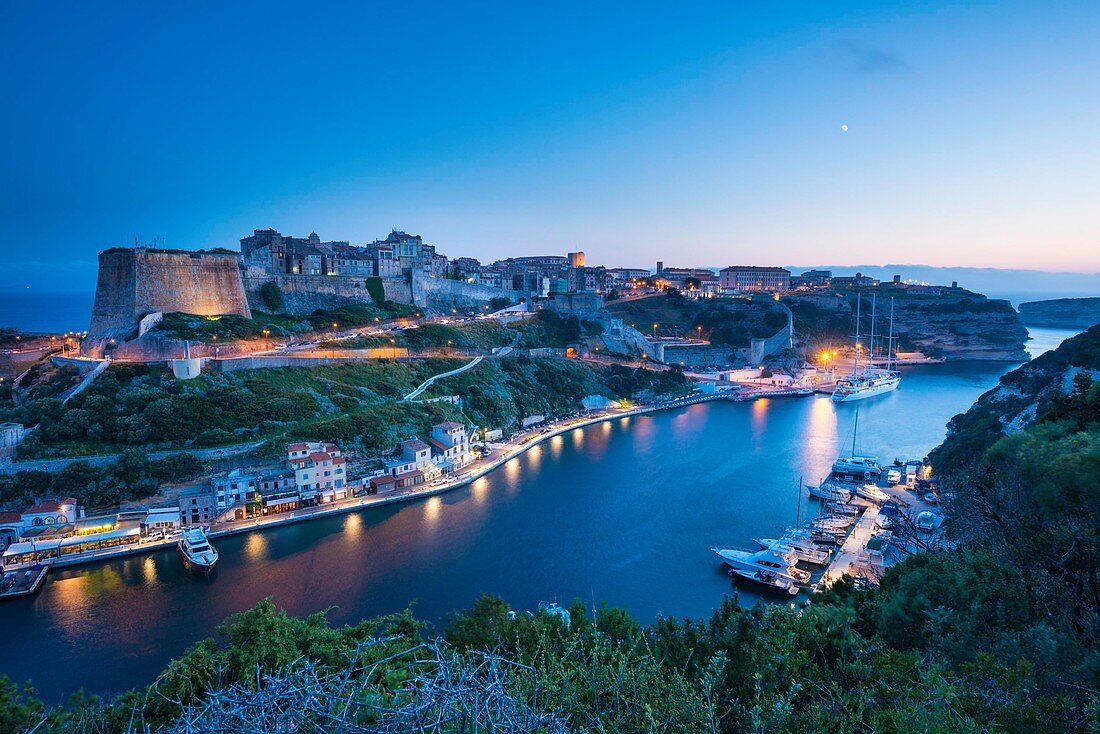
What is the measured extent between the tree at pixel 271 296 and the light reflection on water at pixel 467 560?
1240 cm

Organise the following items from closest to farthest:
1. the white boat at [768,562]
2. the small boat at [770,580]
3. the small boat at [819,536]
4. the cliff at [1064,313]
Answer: the small boat at [770,580] < the white boat at [768,562] < the small boat at [819,536] < the cliff at [1064,313]

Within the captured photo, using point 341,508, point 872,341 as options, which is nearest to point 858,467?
point 341,508

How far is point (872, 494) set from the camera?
14.1 metres

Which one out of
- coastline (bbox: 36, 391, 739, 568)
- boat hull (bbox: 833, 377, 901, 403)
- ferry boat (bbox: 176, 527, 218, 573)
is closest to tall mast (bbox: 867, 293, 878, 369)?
boat hull (bbox: 833, 377, 901, 403)

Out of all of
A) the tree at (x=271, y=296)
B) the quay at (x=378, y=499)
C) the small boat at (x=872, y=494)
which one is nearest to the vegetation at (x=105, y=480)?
the quay at (x=378, y=499)

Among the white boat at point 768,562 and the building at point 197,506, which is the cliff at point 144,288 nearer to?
the building at point 197,506

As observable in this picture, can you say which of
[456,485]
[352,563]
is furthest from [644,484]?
[352,563]

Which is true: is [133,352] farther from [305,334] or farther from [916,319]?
[916,319]

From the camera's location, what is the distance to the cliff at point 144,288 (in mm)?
18156

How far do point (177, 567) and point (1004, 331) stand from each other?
5290cm

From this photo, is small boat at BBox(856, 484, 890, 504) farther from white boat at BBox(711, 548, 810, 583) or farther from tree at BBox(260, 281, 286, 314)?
tree at BBox(260, 281, 286, 314)

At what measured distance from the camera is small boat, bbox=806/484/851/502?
14263 millimetres

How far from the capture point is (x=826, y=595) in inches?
271

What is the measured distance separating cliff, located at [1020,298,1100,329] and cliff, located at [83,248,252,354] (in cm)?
8679
